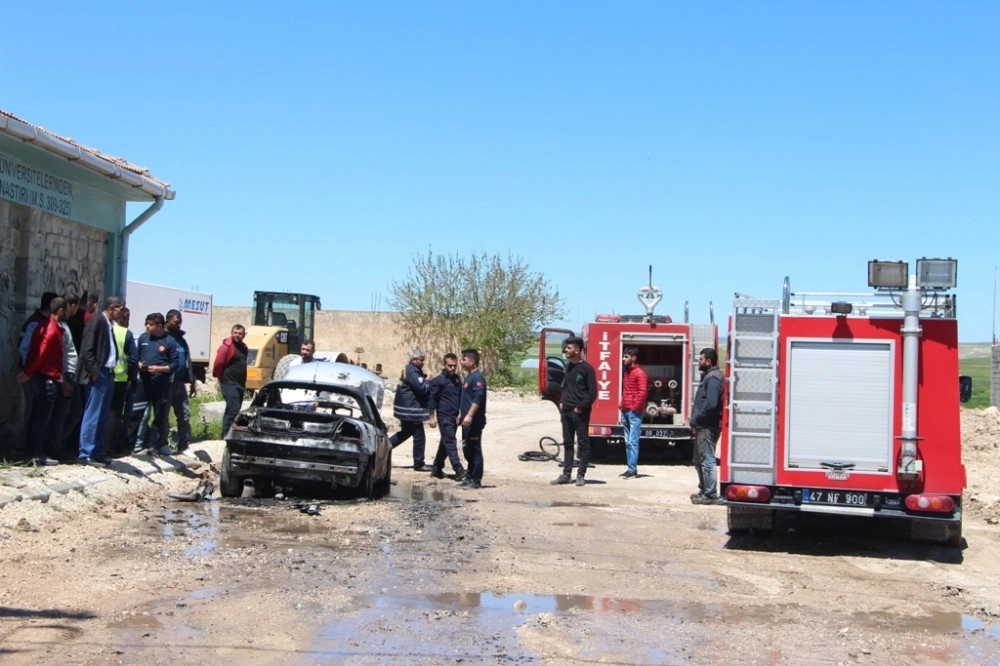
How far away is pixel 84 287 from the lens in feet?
51.6

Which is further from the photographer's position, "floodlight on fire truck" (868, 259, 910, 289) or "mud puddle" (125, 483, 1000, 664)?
"floodlight on fire truck" (868, 259, 910, 289)

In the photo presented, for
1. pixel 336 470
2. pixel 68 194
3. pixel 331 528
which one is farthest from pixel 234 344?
pixel 331 528

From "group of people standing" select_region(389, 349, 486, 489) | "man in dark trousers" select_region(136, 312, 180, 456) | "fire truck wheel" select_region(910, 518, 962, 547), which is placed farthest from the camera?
"group of people standing" select_region(389, 349, 486, 489)

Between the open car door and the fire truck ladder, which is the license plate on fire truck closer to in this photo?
the fire truck ladder

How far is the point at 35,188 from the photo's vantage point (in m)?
14.1

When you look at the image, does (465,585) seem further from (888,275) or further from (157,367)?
(157,367)

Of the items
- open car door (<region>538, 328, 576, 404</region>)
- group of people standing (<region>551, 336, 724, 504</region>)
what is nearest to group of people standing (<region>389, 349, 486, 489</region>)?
group of people standing (<region>551, 336, 724, 504</region>)

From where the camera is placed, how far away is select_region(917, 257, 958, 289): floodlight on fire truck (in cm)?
1043

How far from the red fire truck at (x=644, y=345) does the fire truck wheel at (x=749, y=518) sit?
8259 mm

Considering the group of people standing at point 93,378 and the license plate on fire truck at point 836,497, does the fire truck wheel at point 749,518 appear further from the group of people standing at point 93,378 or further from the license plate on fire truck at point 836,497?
the group of people standing at point 93,378

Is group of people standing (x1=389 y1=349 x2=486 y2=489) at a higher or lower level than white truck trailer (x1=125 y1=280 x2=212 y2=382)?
lower

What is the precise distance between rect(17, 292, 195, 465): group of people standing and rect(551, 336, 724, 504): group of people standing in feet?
16.9

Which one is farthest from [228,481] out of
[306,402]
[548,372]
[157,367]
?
[548,372]

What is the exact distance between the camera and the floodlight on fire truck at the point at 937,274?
34.2ft
